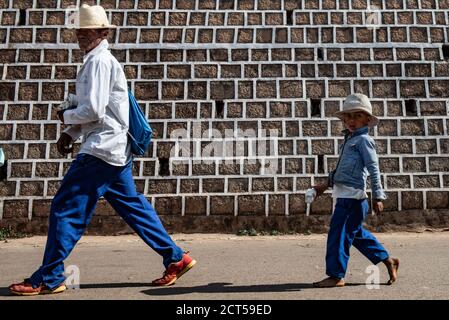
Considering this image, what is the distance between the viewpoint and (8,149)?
7.99m

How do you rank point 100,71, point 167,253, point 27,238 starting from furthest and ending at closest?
1. point 27,238
2. point 167,253
3. point 100,71

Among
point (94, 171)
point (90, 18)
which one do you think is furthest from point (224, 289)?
point (90, 18)

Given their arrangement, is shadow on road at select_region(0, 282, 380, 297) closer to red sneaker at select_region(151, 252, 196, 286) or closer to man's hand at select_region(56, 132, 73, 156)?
red sneaker at select_region(151, 252, 196, 286)

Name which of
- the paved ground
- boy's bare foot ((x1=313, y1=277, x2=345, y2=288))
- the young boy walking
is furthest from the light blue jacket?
the paved ground

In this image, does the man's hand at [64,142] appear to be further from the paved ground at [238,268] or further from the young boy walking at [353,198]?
the young boy walking at [353,198]

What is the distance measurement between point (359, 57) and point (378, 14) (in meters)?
0.82

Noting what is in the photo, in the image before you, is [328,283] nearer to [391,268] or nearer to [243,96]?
[391,268]

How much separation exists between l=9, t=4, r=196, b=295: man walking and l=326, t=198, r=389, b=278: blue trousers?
1.09 meters

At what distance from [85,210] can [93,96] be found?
80 centimetres

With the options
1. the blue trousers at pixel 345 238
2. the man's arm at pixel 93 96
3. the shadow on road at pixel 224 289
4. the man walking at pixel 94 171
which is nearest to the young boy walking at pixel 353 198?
the blue trousers at pixel 345 238

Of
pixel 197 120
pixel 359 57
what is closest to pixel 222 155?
pixel 197 120

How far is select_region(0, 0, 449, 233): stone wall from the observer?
7875mm

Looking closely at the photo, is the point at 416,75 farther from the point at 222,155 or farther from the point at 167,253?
the point at 167,253

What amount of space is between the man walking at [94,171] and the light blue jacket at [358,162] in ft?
4.53
